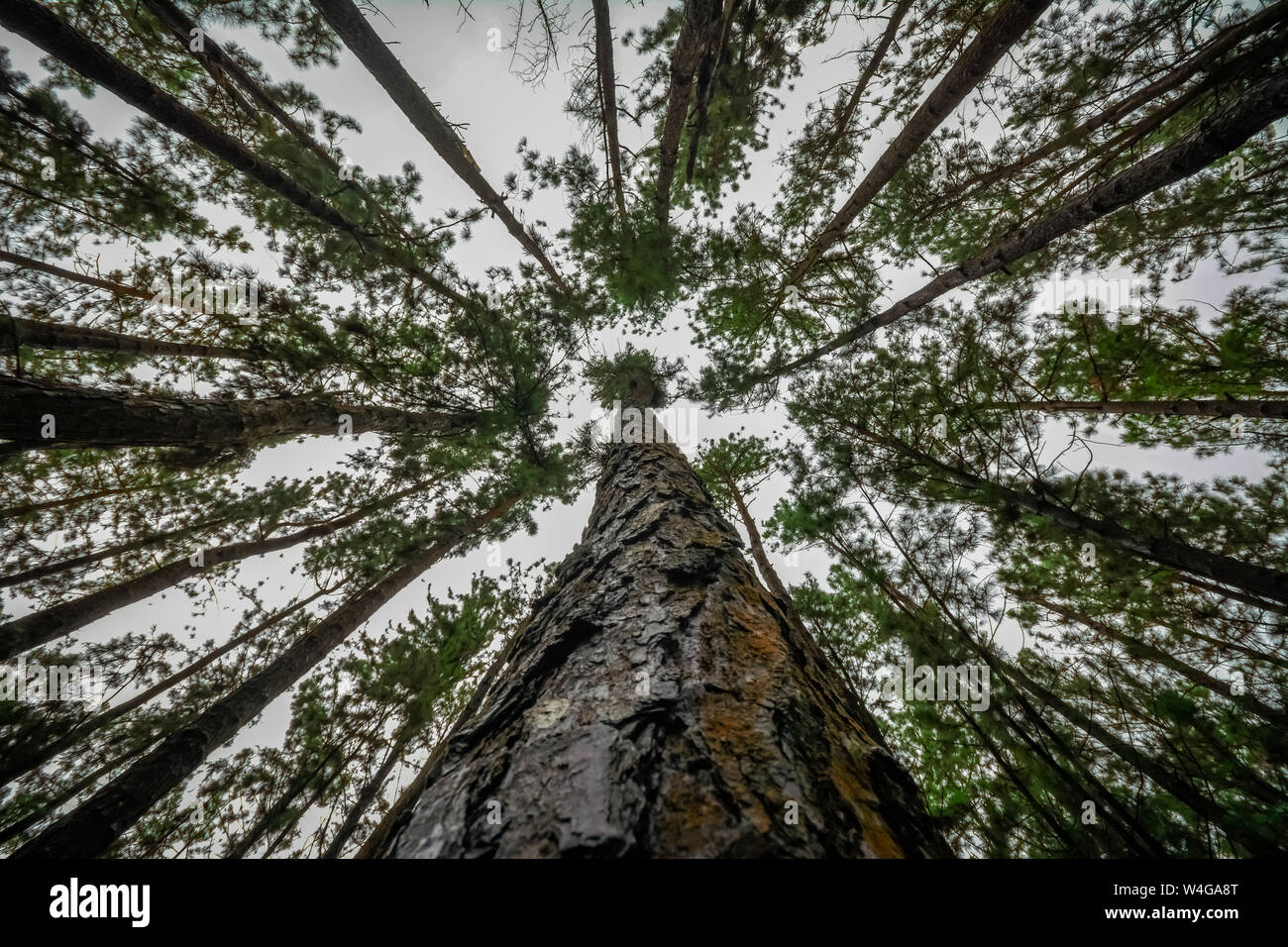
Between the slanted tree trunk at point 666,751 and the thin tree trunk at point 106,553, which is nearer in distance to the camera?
the slanted tree trunk at point 666,751

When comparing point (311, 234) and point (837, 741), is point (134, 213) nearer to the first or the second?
point (311, 234)

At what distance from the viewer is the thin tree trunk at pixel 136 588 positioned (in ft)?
16.4

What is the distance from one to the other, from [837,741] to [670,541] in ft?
4.21

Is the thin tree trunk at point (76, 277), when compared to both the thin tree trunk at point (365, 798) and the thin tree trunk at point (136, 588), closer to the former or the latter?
the thin tree trunk at point (136, 588)

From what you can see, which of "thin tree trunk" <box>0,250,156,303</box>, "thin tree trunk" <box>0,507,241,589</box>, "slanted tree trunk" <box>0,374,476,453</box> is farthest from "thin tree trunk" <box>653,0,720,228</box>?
"thin tree trunk" <box>0,507,241,589</box>

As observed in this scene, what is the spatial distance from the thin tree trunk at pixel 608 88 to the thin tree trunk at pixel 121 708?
7.56 m

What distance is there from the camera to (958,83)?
377 centimetres

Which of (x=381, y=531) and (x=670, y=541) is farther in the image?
(x=381, y=531)

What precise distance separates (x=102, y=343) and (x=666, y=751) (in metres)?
7.74

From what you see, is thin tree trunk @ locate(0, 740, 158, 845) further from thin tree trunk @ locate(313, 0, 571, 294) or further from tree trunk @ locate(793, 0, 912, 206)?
tree trunk @ locate(793, 0, 912, 206)

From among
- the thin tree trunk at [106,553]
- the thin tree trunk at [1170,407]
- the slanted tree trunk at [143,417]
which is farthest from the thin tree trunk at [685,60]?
the thin tree trunk at [106,553]

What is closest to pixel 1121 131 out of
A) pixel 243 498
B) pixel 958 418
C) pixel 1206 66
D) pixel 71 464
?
pixel 1206 66

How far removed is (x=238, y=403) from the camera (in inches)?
156

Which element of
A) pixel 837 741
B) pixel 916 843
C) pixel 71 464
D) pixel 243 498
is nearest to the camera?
pixel 916 843
